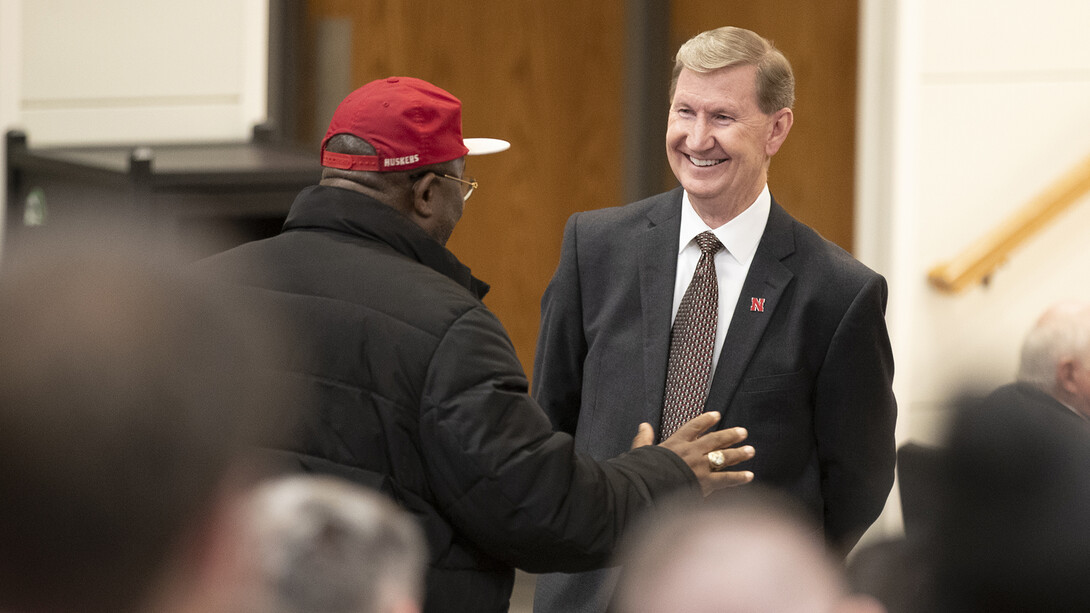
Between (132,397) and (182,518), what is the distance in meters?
0.08

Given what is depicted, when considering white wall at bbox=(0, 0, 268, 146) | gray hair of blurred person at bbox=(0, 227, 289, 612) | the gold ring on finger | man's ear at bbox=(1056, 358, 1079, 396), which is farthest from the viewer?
white wall at bbox=(0, 0, 268, 146)

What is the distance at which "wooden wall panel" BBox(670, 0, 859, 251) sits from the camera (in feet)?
15.1

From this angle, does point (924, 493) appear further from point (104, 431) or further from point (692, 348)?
point (692, 348)

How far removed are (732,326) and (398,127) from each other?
0.76 metres

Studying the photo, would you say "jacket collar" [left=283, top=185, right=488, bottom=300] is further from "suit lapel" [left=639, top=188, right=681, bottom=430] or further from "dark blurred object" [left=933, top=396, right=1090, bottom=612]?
"dark blurred object" [left=933, top=396, right=1090, bottom=612]

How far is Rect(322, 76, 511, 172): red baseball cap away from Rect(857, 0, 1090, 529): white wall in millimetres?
2518

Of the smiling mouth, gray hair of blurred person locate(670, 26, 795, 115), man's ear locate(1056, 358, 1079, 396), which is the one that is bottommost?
man's ear locate(1056, 358, 1079, 396)

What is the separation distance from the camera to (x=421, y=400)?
1.72 metres

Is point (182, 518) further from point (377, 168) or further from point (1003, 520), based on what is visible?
point (377, 168)

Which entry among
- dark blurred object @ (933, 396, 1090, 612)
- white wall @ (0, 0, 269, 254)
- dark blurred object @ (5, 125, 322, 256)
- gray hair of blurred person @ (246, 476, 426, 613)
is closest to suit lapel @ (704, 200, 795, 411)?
dark blurred object @ (933, 396, 1090, 612)

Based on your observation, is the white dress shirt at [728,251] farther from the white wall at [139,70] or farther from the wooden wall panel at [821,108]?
the white wall at [139,70]

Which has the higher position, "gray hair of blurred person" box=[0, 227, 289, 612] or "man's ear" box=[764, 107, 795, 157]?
"man's ear" box=[764, 107, 795, 157]

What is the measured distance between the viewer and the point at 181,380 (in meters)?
0.73

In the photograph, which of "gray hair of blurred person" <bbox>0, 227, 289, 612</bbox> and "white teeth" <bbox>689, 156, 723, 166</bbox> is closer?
"gray hair of blurred person" <bbox>0, 227, 289, 612</bbox>
